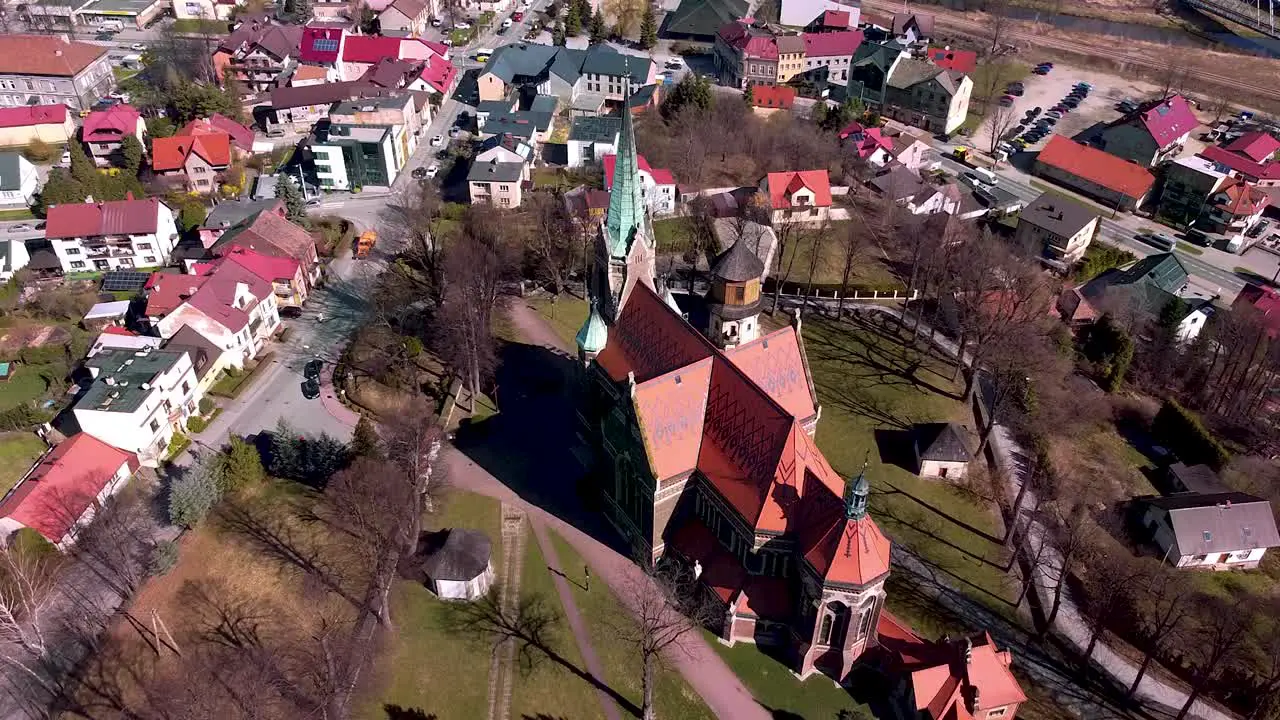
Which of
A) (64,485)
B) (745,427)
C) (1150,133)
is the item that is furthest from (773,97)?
(64,485)

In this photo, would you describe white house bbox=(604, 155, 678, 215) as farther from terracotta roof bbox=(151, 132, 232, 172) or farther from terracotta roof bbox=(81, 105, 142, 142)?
terracotta roof bbox=(81, 105, 142, 142)

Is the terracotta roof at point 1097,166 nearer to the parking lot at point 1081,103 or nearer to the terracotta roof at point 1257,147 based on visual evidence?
the parking lot at point 1081,103

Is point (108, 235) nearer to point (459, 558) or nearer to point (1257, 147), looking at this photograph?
point (459, 558)

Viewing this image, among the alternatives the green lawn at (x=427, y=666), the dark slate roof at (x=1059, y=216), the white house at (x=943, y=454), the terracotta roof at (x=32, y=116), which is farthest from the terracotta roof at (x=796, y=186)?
the terracotta roof at (x=32, y=116)

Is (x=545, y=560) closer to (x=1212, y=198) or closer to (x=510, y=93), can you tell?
(x=510, y=93)

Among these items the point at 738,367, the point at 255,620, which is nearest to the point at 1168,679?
the point at 738,367

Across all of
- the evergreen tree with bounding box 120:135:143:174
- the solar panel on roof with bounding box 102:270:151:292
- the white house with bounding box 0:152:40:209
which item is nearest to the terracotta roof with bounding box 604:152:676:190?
the solar panel on roof with bounding box 102:270:151:292
